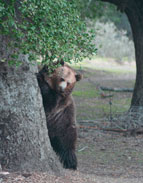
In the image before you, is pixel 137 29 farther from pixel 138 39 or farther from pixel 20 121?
pixel 20 121

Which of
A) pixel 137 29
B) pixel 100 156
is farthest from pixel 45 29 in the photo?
pixel 137 29

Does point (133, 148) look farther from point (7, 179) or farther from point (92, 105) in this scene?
point (92, 105)

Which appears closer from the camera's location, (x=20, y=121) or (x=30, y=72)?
(x=20, y=121)

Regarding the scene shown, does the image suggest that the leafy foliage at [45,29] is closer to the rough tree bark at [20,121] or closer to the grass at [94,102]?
the rough tree bark at [20,121]

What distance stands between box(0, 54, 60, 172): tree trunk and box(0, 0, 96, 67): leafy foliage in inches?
17.8

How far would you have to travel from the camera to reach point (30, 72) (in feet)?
15.0

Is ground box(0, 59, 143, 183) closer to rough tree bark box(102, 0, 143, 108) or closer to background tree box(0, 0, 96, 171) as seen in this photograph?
background tree box(0, 0, 96, 171)

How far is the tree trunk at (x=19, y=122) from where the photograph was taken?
14.5 feet

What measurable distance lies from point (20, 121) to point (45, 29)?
1213 millimetres

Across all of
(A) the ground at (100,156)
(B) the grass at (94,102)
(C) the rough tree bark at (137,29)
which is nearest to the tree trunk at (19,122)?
(A) the ground at (100,156)

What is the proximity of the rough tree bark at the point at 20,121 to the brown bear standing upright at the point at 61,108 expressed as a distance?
2.93ft

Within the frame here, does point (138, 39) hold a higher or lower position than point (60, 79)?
higher

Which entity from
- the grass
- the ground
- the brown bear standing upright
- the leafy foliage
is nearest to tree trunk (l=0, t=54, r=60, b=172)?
the ground

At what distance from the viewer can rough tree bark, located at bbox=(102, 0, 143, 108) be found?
9.58 meters
